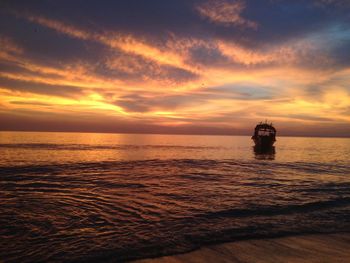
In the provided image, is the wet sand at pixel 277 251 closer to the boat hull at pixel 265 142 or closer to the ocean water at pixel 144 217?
A: the ocean water at pixel 144 217

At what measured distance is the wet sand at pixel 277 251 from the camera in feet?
21.8

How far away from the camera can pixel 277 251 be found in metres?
7.15

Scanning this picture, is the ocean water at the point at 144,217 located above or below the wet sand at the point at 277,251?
below

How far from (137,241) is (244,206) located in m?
6.15

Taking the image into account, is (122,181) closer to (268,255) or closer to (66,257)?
(66,257)

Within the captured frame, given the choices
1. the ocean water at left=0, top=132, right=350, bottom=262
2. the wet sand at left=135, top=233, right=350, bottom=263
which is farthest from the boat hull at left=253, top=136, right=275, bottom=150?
the wet sand at left=135, top=233, right=350, bottom=263

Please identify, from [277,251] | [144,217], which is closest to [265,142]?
[144,217]

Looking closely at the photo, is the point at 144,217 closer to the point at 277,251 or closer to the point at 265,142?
the point at 277,251

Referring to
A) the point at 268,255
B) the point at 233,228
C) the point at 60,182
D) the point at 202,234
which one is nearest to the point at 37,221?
the point at 202,234

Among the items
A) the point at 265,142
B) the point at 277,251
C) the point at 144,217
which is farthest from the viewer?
the point at 265,142

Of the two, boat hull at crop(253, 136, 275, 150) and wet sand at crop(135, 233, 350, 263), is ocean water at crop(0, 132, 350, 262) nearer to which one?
wet sand at crop(135, 233, 350, 263)

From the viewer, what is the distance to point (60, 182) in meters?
19.0

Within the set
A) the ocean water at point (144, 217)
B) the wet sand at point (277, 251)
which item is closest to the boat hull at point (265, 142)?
the ocean water at point (144, 217)

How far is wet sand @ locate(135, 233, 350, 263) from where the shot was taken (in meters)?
6.65
